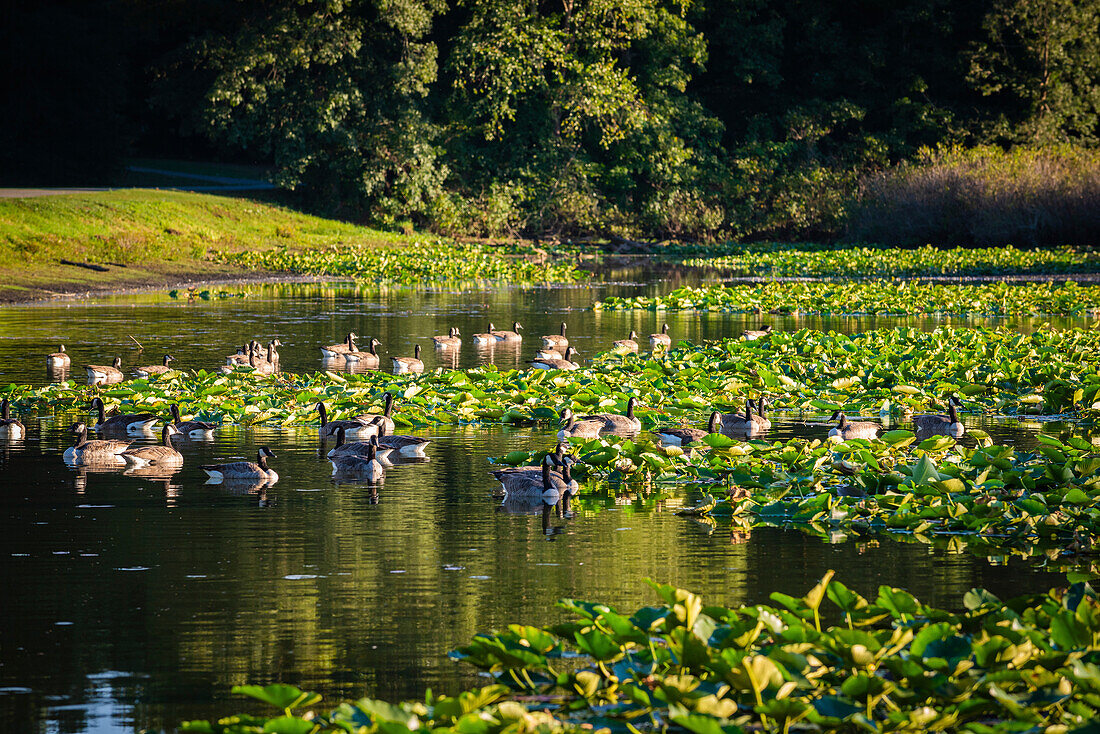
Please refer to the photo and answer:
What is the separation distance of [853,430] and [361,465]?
5137 millimetres

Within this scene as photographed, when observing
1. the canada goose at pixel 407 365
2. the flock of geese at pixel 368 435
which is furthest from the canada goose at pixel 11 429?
the canada goose at pixel 407 365

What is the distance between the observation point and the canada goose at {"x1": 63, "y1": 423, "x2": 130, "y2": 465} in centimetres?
1243

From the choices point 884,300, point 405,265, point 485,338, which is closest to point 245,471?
point 485,338

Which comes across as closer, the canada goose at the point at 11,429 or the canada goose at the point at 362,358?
the canada goose at the point at 11,429

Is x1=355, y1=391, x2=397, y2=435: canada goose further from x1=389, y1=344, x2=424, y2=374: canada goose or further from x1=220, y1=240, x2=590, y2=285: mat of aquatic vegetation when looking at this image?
x1=220, y1=240, x2=590, y2=285: mat of aquatic vegetation

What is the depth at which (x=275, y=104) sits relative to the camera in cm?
5038

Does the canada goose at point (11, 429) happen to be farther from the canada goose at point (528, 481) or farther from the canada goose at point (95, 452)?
the canada goose at point (528, 481)

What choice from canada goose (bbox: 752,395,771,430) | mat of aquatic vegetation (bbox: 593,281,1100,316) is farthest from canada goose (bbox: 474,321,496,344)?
canada goose (bbox: 752,395,771,430)

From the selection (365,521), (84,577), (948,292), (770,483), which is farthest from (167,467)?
(948,292)

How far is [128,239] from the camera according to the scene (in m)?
35.7

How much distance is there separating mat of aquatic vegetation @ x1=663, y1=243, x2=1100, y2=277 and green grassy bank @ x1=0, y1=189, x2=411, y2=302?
1543 cm

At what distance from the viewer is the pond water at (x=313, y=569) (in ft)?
21.9

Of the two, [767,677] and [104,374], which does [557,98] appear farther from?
[767,677]

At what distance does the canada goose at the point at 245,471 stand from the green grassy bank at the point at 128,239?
17.9 meters
